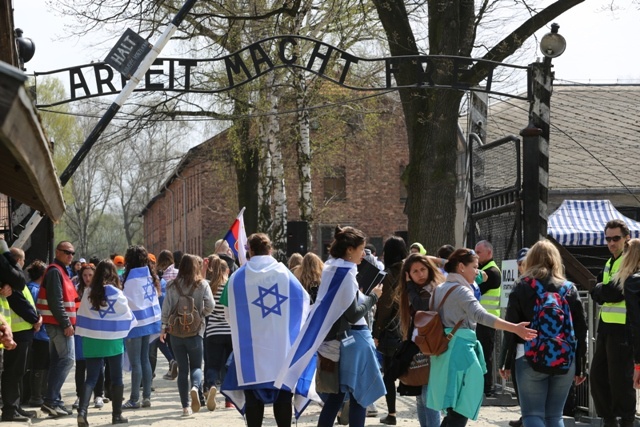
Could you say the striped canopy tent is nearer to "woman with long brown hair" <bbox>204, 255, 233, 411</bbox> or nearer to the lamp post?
the lamp post

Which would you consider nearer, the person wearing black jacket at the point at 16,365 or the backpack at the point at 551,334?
the backpack at the point at 551,334

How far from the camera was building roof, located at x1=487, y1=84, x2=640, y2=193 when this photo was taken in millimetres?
31109

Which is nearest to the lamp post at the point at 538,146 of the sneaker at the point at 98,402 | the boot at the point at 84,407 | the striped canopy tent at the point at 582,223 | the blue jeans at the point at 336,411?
the blue jeans at the point at 336,411

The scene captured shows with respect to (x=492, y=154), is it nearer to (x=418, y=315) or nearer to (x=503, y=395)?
(x=503, y=395)

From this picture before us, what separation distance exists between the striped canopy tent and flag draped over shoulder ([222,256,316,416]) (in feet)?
48.2

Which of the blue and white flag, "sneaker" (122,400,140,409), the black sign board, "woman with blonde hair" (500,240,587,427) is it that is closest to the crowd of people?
"woman with blonde hair" (500,240,587,427)

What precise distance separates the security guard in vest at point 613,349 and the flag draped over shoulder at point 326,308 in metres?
2.78

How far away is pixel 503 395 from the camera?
46.2 feet

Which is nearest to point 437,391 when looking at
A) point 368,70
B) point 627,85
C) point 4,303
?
point 4,303

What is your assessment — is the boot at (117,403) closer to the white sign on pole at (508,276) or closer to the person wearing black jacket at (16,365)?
the person wearing black jacket at (16,365)

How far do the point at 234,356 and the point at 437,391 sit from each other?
184cm

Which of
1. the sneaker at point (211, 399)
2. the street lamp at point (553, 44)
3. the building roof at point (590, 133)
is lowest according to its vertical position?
the sneaker at point (211, 399)

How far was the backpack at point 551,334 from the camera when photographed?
8523 millimetres

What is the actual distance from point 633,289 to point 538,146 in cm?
431
